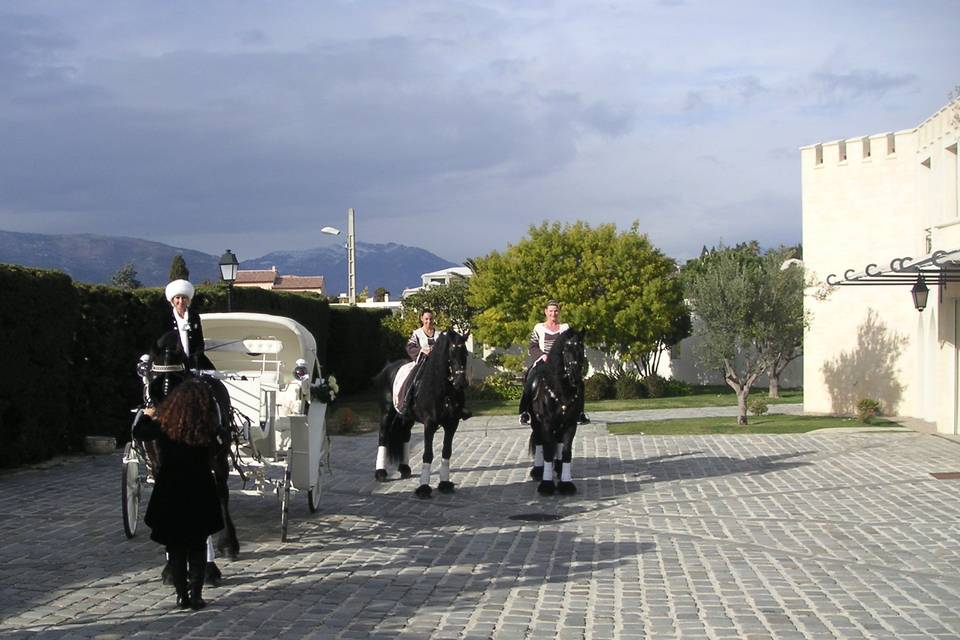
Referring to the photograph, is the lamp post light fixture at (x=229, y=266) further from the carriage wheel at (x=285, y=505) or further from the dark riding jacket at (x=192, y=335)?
the dark riding jacket at (x=192, y=335)

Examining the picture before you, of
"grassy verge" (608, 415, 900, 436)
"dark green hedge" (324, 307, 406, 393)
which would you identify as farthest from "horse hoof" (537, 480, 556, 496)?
"dark green hedge" (324, 307, 406, 393)

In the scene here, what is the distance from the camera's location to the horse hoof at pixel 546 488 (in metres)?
13.8

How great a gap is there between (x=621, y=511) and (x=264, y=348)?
453 cm

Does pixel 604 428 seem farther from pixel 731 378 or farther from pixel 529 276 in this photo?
pixel 529 276

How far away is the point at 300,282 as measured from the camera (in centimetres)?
12019

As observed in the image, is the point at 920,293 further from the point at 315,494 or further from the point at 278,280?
the point at 278,280

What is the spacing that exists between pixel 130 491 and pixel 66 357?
7393 millimetres

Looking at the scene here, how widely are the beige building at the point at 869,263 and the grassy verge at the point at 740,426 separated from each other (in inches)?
44.1

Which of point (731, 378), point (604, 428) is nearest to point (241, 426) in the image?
point (604, 428)

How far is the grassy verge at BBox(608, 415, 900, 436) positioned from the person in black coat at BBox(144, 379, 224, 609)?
16.2m

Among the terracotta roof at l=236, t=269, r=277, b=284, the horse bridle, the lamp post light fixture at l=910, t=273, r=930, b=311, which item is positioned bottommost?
the horse bridle

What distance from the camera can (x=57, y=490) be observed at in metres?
13.7

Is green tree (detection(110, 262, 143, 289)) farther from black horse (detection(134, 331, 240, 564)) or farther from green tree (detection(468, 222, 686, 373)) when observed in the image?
black horse (detection(134, 331, 240, 564))

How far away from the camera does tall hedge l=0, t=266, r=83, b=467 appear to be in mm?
14927
